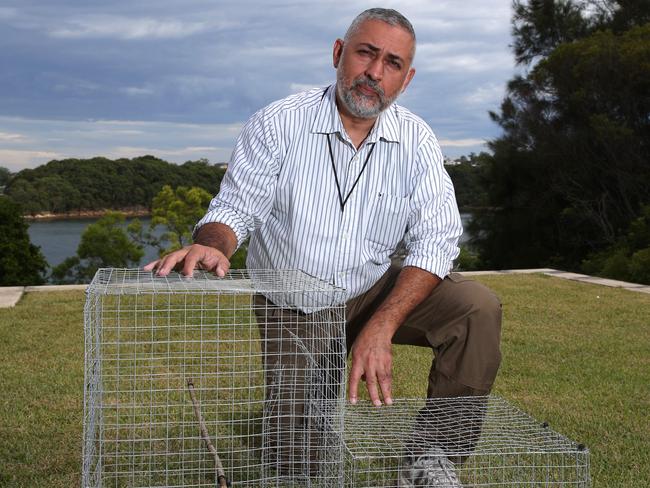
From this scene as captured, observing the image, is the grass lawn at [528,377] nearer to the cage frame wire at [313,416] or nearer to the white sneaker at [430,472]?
the cage frame wire at [313,416]

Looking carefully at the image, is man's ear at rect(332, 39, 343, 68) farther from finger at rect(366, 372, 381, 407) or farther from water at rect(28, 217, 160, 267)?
water at rect(28, 217, 160, 267)

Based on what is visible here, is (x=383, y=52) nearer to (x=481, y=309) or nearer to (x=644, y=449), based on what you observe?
(x=481, y=309)

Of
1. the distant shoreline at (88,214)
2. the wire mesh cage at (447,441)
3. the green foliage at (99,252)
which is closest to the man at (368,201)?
the wire mesh cage at (447,441)

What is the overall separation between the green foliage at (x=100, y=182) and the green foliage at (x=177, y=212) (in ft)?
0.68

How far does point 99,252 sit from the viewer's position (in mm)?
10875

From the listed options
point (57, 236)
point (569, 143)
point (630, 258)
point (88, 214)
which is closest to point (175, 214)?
point (88, 214)

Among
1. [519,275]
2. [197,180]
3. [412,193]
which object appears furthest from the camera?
[197,180]

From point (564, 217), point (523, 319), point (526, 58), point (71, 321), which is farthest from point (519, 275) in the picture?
point (526, 58)

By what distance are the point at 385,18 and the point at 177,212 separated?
11.0 meters

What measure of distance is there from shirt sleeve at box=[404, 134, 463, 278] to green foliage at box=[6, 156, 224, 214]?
8.37 m

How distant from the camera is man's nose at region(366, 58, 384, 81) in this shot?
7.38 feet

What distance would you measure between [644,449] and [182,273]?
5.55 feet

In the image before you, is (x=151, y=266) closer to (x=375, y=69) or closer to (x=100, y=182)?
(x=375, y=69)

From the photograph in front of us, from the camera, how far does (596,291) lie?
629 centimetres
